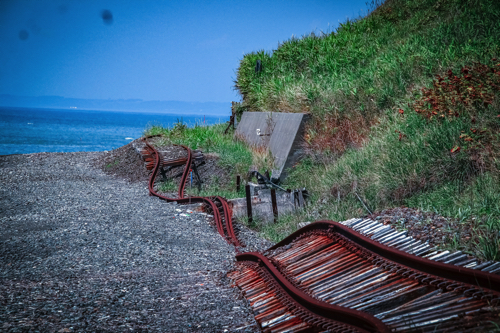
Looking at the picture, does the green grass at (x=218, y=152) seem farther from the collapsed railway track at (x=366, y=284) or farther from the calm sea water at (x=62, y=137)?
the collapsed railway track at (x=366, y=284)

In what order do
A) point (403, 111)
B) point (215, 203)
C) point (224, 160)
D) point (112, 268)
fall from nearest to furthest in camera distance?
point (112, 268)
point (215, 203)
point (403, 111)
point (224, 160)

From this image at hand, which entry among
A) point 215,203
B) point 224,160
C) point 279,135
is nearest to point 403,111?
point 279,135

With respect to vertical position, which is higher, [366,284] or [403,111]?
[403,111]

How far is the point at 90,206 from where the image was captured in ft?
25.4

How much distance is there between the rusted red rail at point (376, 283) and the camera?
8.27 feet

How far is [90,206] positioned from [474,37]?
938 centimetres

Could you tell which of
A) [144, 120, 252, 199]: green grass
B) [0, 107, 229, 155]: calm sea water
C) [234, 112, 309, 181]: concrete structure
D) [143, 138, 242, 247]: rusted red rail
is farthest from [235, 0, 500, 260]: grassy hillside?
[0, 107, 229, 155]: calm sea water

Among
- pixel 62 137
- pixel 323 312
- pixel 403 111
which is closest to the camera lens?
pixel 323 312

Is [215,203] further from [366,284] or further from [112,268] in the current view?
[366,284]

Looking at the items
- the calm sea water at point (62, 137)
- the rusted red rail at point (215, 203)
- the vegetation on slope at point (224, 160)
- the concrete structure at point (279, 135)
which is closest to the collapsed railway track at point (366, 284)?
the rusted red rail at point (215, 203)

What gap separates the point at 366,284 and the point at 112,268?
2705mm

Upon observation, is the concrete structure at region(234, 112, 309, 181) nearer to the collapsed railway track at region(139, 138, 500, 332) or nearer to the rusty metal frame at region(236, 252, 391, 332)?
the collapsed railway track at region(139, 138, 500, 332)

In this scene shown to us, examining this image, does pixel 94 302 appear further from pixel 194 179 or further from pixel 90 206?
pixel 194 179

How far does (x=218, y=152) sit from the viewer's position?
1173cm
